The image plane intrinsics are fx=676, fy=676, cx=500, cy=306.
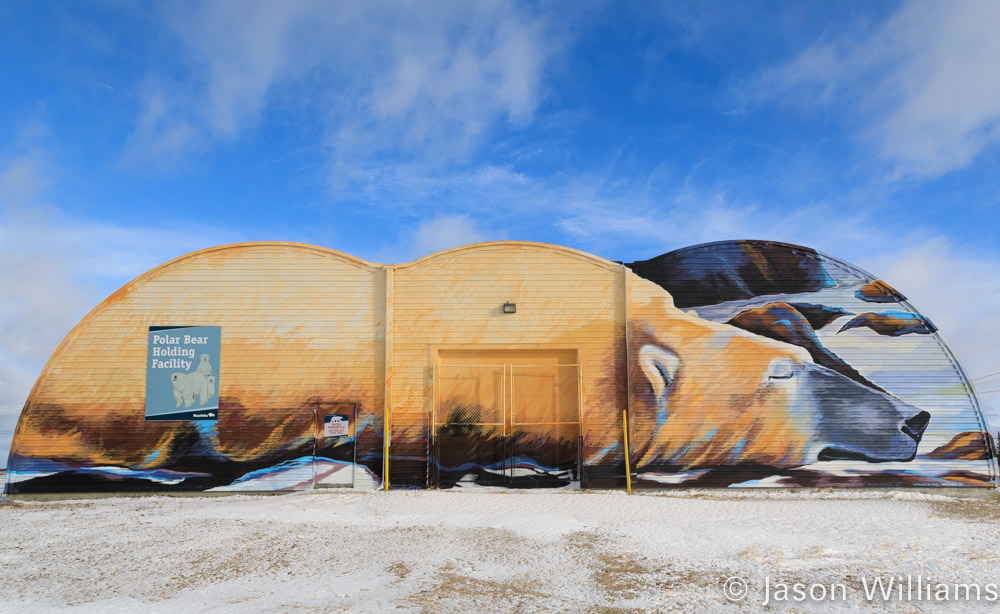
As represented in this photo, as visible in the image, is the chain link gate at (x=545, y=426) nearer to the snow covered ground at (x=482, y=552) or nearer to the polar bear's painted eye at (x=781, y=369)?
the snow covered ground at (x=482, y=552)

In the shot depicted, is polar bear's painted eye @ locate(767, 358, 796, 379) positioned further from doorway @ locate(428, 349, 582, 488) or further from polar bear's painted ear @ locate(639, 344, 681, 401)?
doorway @ locate(428, 349, 582, 488)

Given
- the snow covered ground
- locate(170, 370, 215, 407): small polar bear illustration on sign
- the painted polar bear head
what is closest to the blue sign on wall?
locate(170, 370, 215, 407): small polar bear illustration on sign

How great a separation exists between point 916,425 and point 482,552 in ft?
38.6

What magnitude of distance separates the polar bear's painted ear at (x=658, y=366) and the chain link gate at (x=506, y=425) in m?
1.61

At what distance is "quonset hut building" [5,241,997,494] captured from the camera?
15.6 m

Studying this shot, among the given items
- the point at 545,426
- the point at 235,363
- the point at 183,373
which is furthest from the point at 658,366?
the point at 183,373

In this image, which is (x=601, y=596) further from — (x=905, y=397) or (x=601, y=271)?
(x=905, y=397)

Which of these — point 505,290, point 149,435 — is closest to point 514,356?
point 505,290

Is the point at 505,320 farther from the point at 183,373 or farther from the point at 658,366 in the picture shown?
the point at 183,373

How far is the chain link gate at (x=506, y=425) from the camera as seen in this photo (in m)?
15.8

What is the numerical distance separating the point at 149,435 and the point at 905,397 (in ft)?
57.9

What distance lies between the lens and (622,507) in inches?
523

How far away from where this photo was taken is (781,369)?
15828mm

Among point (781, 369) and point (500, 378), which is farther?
point (500, 378)
